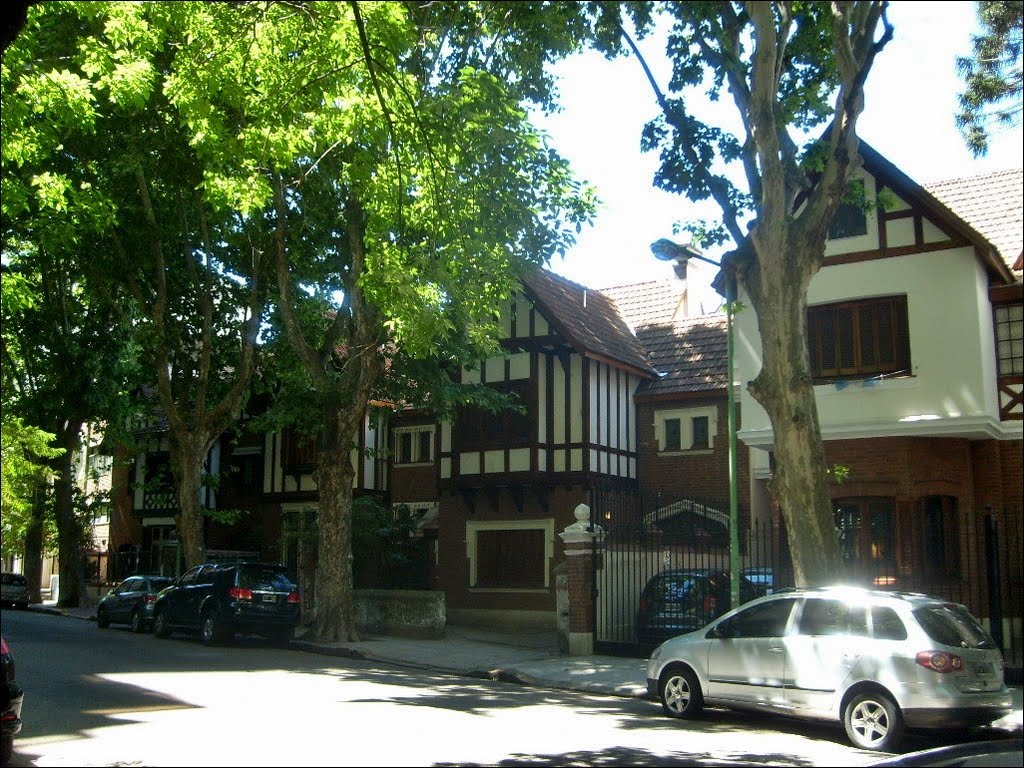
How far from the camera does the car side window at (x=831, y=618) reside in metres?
11.1

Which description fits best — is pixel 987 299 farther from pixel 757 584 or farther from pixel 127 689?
pixel 127 689

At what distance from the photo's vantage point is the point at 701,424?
27562mm

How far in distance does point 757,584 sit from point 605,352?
8.82m

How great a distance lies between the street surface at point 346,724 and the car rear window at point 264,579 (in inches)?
141

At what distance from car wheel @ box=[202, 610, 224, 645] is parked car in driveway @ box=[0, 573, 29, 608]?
724 inches

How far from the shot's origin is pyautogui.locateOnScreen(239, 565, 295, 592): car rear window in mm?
20734

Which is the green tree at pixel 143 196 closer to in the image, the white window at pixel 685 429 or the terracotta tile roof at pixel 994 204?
the white window at pixel 685 429

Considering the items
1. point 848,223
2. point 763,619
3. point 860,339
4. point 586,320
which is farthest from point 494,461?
point 763,619

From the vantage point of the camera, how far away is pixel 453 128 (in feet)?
44.4

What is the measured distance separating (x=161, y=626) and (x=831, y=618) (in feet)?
52.8

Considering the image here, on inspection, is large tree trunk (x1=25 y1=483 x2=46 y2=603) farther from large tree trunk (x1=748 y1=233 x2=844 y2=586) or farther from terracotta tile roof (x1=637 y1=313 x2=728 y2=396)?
large tree trunk (x1=748 y1=233 x2=844 y2=586)

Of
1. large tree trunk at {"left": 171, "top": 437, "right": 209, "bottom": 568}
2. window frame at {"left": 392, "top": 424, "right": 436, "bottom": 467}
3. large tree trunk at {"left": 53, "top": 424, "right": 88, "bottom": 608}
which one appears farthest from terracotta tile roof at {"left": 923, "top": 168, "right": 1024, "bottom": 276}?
large tree trunk at {"left": 53, "top": 424, "right": 88, "bottom": 608}

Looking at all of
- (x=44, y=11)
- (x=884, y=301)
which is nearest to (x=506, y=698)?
(x=884, y=301)

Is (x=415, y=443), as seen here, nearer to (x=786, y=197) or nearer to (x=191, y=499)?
(x=191, y=499)
